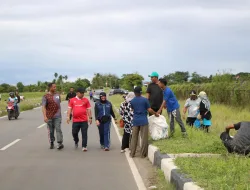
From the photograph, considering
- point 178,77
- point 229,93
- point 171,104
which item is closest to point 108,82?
point 178,77

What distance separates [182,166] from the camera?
7285 millimetres

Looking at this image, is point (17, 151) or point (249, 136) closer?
point (249, 136)

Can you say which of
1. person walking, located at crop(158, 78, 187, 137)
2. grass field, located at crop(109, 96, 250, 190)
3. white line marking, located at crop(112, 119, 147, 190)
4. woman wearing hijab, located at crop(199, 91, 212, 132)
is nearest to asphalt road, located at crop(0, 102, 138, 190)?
white line marking, located at crop(112, 119, 147, 190)

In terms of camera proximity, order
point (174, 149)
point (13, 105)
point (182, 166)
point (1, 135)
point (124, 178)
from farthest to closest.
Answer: point (13, 105) → point (1, 135) → point (174, 149) → point (124, 178) → point (182, 166)

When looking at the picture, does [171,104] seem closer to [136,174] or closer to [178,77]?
[136,174]

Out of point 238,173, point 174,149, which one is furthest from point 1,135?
point 238,173

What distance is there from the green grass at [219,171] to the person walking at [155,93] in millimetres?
4062

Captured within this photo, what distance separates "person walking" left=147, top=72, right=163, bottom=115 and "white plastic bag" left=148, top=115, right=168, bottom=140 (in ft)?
2.80

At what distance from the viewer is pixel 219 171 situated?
6.70 metres

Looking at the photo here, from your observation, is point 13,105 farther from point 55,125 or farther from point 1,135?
point 55,125

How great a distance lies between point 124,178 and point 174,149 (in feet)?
6.18

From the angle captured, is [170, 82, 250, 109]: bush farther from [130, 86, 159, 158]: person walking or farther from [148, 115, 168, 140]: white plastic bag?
[130, 86, 159, 158]: person walking

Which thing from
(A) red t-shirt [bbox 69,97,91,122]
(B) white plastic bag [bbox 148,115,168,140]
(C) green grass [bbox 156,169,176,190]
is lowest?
(C) green grass [bbox 156,169,176,190]

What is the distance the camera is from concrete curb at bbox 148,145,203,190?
6.01 meters
